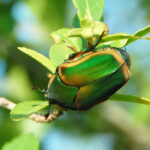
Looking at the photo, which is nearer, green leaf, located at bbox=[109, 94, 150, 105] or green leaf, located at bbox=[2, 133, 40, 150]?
green leaf, located at bbox=[109, 94, 150, 105]

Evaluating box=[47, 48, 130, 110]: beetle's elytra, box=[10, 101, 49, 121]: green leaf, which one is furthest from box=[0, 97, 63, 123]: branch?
box=[10, 101, 49, 121]: green leaf

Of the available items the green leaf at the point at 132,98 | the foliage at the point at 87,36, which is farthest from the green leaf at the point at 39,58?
the green leaf at the point at 132,98

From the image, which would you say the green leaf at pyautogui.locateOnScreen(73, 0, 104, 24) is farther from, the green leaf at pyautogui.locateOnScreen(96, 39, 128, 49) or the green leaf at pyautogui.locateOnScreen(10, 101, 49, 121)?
the green leaf at pyautogui.locateOnScreen(10, 101, 49, 121)

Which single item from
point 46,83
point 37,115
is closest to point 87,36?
Answer: point 37,115

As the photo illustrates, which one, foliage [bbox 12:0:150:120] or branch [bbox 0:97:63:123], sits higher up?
foliage [bbox 12:0:150:120]

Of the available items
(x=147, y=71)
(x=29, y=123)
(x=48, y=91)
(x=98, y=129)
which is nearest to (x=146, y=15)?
(x=147, y=71)

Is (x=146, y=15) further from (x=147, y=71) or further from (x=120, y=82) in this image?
(x=120, y=82)

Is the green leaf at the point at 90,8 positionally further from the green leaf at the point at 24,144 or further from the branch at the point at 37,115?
the green leaf at the point at 24,144
